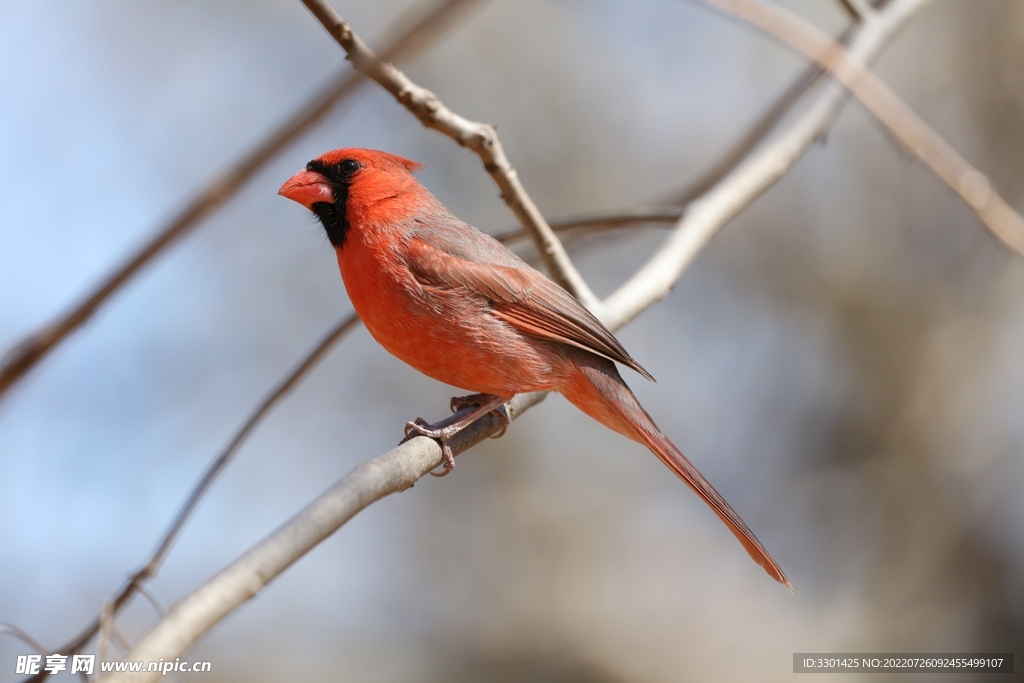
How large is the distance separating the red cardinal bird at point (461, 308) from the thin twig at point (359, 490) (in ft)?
0.40

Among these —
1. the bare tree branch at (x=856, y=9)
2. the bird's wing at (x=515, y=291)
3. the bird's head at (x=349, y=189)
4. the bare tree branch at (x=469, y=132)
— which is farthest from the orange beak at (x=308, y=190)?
the bare tree branch at (x=856, y=9)

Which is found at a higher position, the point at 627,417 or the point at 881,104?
the point at 627,417

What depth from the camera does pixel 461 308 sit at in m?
2.49

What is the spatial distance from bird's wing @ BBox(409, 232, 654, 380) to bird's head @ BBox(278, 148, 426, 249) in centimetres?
17

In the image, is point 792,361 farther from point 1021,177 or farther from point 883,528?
point 1021,177

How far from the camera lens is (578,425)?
19.1ft

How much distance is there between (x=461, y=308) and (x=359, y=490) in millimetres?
1155

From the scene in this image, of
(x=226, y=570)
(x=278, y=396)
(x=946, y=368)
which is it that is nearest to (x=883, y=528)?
(x=946, y=368)

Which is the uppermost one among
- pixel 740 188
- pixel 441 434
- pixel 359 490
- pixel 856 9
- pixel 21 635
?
pixel 856 9

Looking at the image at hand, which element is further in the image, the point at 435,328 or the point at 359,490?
the point at 435,328

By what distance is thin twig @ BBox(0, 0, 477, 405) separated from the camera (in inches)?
23.8

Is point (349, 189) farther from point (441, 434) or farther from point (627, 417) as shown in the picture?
point (627, 417)

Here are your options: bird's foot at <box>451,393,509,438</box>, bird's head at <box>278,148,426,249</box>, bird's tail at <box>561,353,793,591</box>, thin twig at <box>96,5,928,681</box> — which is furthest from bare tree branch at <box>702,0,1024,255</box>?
bird's head at <box>278,148,426,249</box>

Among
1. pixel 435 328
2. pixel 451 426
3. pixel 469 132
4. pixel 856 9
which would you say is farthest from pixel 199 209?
pixel 856 9
